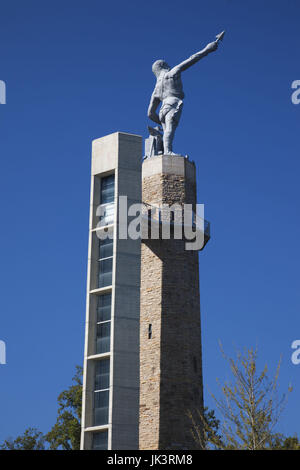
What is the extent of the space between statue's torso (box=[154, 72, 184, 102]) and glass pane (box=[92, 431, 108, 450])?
24.4m

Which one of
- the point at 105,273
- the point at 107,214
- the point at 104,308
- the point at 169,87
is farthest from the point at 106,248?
the point at 169,87

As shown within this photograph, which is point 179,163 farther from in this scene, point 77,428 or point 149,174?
point 77,428

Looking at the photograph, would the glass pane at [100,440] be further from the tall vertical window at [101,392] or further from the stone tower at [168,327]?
the stone tower at [168,327]

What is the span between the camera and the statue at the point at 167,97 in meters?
47.2

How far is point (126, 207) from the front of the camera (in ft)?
96.8

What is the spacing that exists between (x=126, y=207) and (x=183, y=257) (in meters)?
14.7

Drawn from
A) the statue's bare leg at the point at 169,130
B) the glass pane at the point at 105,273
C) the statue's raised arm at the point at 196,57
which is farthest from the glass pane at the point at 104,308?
the statue's raised arm at the point at 196,57

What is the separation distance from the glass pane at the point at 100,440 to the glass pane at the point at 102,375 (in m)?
1.45

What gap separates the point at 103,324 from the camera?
29.0 m

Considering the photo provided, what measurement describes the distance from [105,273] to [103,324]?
172 cm

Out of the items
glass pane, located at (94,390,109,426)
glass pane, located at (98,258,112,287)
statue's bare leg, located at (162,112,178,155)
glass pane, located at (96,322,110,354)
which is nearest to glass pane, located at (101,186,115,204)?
glass pane, located at (98,258,112,287)

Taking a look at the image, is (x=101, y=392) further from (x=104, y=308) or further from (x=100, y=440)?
(x=104, y=308)

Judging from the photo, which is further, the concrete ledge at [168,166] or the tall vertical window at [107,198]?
the concrete ledge at [168,166]

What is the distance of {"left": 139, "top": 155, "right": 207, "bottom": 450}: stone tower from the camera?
4031cm
